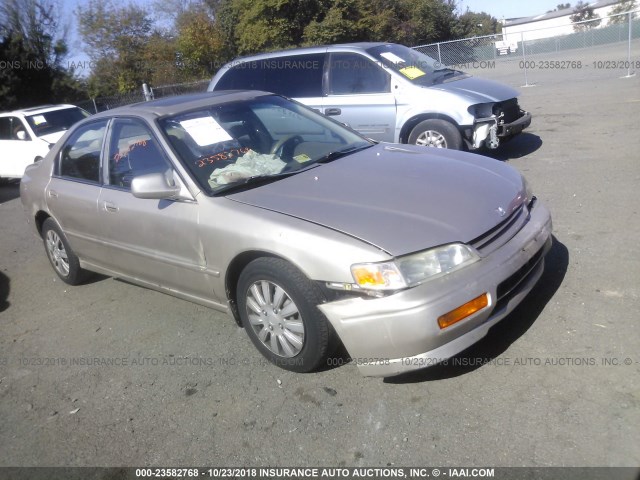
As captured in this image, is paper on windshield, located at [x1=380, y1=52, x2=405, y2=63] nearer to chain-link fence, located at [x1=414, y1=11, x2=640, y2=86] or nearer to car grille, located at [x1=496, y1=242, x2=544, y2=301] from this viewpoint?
car grille, located at [x1=496, y1=242, x2=544, y2=301]

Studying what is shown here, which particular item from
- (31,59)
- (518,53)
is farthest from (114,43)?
(518,53)

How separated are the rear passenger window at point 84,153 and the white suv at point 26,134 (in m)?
7.06

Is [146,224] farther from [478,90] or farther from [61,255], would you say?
[478,90]

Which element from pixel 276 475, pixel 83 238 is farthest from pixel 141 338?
pixel 276 475

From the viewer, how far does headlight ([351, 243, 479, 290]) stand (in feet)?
9.61

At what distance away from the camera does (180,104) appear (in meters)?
4.45

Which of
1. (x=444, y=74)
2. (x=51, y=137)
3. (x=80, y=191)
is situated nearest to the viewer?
(x=80, y=191)

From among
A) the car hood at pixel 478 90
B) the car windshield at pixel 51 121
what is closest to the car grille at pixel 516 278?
the car hood at pixel 478 90

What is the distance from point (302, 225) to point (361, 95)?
5255 millimetres

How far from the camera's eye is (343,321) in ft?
9.97

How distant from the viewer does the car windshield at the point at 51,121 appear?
11.9 m

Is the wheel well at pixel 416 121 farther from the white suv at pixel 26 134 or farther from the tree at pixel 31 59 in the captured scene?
the tree at pixel 31 59

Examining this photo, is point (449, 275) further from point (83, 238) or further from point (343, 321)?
point (83, 238)

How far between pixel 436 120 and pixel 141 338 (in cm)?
492
